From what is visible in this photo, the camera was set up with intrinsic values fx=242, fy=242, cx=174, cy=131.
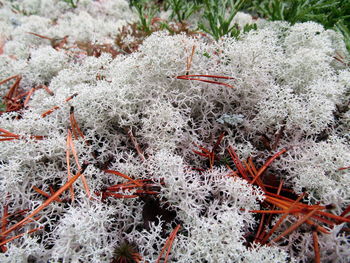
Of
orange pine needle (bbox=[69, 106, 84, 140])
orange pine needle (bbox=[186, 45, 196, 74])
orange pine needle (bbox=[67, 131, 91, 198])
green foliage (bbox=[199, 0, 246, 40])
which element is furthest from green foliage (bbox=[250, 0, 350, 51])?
orange pine needle (bbox=[67, 131, 91, 198])

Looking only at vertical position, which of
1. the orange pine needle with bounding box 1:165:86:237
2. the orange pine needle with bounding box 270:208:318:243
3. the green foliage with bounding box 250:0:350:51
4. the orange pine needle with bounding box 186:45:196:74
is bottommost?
the orange pine needle with bounding box 1:165:86:237

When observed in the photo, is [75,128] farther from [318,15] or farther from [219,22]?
[318,15]

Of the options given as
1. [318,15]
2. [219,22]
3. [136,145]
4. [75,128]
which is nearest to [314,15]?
[318,15]

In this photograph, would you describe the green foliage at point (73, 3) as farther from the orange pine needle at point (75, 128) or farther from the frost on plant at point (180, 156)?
the orange pine needle at point (75, 128)

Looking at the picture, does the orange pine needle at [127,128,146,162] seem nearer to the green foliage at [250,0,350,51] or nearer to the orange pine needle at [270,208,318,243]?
the orange pine needle at [270,208,318,243]

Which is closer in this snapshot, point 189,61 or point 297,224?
point 297,224

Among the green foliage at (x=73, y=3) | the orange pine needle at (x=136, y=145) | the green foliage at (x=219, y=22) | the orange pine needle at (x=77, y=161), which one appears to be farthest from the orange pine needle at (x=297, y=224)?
the green foliage at (x=73, y=3)

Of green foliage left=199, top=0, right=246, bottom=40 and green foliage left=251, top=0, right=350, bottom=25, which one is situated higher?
green foliage left=251, top=0, right=350, bottom=25

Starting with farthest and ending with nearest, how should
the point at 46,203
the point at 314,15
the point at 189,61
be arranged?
1. the point at 314,15
2. the point at 189,61
3. the point at 46,203
